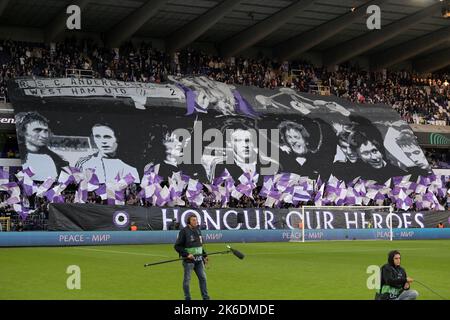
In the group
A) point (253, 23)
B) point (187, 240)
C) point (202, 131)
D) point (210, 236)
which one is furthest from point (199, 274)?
point (253, 23)

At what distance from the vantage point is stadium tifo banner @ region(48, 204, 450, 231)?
4022 centimetres

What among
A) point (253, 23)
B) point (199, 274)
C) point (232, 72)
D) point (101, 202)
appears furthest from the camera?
point (232, 72)

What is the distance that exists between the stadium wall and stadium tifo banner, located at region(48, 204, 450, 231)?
2.96 feet

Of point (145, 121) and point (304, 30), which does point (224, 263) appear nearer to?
point (145, 121)

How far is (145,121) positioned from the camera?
167 ft

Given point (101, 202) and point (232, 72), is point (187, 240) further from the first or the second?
point (232, 72)

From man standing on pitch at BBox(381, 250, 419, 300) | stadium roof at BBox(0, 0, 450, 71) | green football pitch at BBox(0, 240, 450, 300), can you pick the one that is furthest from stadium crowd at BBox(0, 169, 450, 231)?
man standing on pitch at BBox(381, 250, 419, 300)

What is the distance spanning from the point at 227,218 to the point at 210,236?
282 centimetres

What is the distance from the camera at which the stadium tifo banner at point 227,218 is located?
132 feet

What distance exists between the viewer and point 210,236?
137ft

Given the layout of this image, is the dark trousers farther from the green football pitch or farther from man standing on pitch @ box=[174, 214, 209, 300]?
the green football pitch

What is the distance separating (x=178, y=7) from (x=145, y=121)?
9.22 metres

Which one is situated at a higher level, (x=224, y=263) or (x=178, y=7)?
(x=178, y=7)
